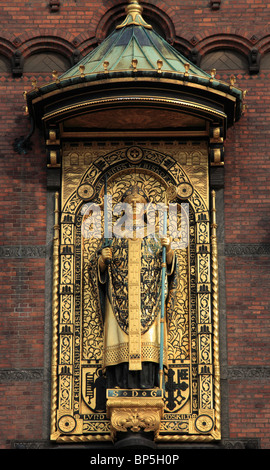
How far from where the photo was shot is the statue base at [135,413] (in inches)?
624

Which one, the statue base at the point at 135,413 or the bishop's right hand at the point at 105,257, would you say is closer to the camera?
the statue base at the point at 135,413

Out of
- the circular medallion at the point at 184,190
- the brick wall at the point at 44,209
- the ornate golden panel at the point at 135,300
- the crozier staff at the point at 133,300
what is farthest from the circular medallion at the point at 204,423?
the circular medallion at the point at 184,190

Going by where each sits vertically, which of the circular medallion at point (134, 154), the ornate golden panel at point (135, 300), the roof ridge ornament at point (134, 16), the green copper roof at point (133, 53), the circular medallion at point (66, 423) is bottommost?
the circular medallion at point (66, 423)

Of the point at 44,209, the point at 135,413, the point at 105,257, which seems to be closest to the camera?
the point at 135,413

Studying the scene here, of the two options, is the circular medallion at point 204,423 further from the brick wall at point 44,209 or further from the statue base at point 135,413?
the statue base at point 135,413

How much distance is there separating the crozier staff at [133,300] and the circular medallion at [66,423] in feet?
1.94

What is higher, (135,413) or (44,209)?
(44,209)

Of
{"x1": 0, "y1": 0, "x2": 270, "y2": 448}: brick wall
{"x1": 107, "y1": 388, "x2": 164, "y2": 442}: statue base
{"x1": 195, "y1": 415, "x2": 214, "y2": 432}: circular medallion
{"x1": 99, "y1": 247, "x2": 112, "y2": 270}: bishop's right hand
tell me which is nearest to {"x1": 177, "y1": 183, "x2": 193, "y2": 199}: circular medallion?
{"x1": 0, "y1": 0, "x2": 270, "y2": 448}: brick wall

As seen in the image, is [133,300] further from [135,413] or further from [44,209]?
[44,209]

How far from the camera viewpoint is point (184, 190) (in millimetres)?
17188

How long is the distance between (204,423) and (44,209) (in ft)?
10.8

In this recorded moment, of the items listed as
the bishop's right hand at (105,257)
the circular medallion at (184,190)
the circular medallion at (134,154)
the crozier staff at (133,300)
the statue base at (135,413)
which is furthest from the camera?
the circular medallion at (134,154)

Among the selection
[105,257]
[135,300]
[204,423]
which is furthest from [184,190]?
[204,423]

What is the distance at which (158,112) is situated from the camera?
16.9m
